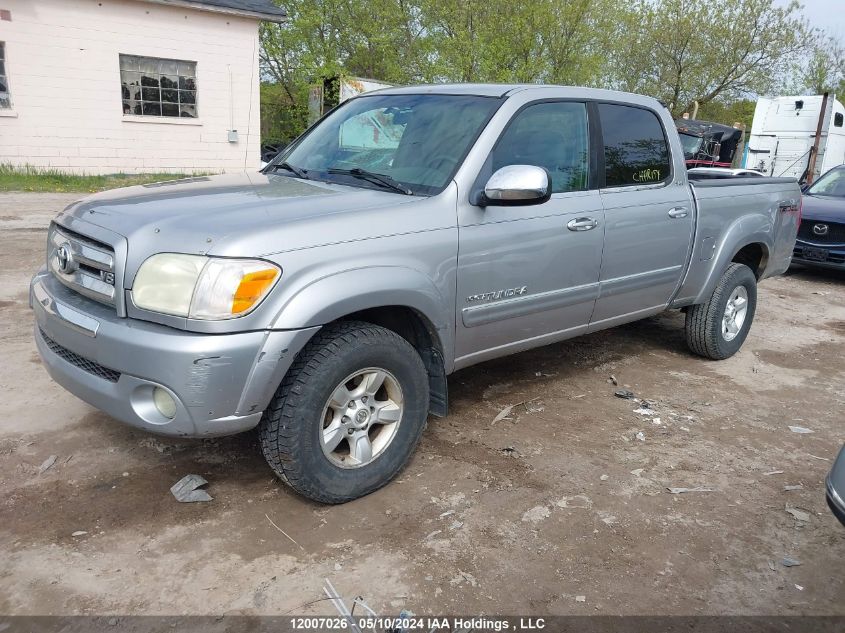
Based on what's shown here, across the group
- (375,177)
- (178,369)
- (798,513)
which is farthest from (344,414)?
(798,513)

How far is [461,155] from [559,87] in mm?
1008

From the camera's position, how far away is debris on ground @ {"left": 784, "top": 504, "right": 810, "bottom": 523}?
3.29 metres

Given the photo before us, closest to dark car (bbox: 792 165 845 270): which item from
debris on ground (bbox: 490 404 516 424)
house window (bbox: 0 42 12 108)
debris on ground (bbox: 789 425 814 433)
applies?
debris on ground (bbox: 789 425 814 433)

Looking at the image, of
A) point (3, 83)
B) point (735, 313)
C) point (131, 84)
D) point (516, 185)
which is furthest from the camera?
point (131, 84)

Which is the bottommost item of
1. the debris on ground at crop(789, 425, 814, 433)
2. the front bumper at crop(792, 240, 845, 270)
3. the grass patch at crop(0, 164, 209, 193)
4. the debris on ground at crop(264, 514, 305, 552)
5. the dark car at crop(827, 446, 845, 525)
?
the debris on ground at crop(264, 514, 305, 552)

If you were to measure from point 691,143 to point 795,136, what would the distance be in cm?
288

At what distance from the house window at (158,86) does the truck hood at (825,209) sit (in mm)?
12648

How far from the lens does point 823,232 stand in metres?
9.30

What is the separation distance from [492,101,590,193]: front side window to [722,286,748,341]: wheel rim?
7.06ft

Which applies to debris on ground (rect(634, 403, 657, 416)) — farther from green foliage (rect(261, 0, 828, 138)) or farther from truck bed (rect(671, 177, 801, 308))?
green foliage (rect(261, 0, 828, 138))

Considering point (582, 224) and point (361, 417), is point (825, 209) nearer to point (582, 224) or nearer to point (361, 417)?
point (582, 224)

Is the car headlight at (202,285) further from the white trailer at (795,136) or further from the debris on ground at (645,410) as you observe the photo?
the white trailer at (795,136)

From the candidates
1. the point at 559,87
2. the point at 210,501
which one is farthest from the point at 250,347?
the point at 559,87

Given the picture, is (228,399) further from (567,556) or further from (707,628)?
(707,628)
